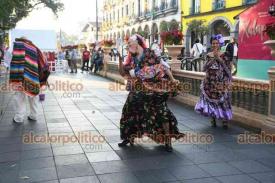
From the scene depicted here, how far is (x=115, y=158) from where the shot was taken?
514 centimetres

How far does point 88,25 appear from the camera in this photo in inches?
3546

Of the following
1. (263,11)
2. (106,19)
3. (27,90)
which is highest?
(106,19)

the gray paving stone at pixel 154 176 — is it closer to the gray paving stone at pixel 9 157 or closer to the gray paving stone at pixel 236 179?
the gray paving stone at pixel 236 179

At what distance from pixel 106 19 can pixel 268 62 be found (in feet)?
202

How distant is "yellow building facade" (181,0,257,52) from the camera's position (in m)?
28.9

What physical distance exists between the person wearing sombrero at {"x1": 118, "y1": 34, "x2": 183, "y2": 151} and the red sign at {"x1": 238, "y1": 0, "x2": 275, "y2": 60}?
312 cm

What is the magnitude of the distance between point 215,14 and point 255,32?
78.7 feet

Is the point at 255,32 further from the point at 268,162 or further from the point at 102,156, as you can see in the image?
the point at 102,156

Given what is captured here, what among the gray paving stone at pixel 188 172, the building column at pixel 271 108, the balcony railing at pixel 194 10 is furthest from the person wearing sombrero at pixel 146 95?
the balcony railing at pixel 194 10

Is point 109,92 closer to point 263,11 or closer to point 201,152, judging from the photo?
point 263,11

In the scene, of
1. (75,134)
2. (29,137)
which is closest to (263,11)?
(75,134)

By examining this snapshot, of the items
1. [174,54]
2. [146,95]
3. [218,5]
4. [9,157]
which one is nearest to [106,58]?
[174,54]

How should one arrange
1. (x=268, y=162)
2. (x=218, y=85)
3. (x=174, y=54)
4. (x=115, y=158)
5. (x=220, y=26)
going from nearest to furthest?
(x=268, y=162) → (x=115, y=158) → (x=218, y=85) → (x=174, y=54) → (x=220, y=26)

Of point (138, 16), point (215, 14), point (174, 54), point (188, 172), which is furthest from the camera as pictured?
point (138, 16)
